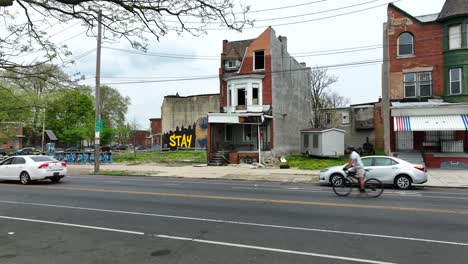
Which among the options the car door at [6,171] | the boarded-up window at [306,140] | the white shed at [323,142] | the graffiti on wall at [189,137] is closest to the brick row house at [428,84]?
the white shed at [323,142]

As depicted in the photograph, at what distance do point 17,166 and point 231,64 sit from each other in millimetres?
22361

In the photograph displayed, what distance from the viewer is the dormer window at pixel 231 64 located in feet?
120

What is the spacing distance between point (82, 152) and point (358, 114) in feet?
110

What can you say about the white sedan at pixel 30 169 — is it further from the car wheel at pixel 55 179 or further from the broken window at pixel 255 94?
the broken window at pixel 255 94

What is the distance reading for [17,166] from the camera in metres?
18.9

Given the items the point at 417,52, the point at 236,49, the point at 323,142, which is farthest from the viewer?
the point at 236,49

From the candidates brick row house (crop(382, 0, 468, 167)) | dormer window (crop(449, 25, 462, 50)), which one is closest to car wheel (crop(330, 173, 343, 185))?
brick row house (crop(382, 0, 468, 167))

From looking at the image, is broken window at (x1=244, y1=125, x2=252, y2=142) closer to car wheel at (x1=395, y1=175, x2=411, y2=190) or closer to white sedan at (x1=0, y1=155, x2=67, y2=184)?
white sedan at (x1=0, y1=155, x2=67, y2=184)

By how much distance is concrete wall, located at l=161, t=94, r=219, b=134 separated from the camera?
49938 millimetres

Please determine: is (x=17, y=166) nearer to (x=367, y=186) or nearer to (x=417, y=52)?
(x=367, y=186)

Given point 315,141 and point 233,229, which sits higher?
point 315,141

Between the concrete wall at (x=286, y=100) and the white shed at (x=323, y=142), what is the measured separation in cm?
196

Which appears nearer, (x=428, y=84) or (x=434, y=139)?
(x=434, y=139)

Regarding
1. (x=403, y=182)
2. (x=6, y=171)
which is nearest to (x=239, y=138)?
(x=6, y=171)
